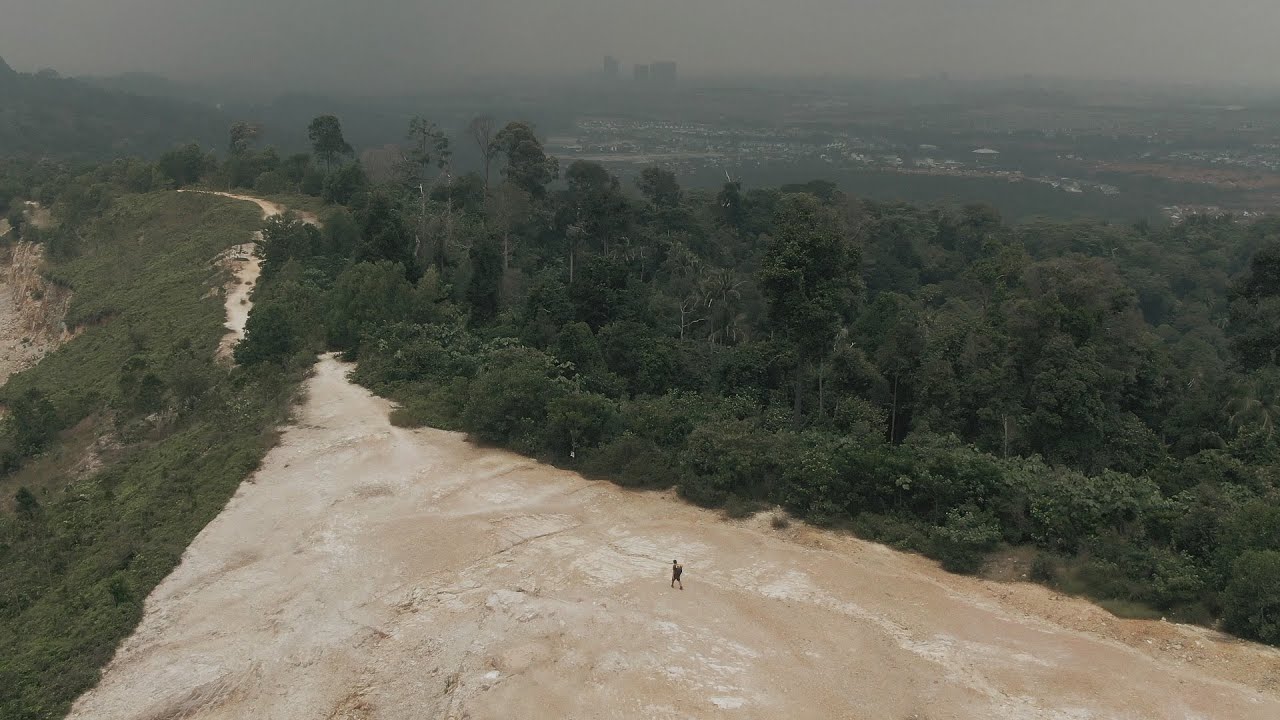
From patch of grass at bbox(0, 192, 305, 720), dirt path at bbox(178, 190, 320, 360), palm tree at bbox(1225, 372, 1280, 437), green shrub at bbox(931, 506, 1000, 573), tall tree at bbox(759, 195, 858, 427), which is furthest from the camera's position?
dirt path at bbox(178, 190, 320, 360)

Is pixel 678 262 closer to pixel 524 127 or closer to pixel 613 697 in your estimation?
pixel 524 127

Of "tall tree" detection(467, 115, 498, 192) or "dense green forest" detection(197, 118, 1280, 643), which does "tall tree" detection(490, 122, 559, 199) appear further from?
"dense green forest" detection(197, 118, 1280, 643)

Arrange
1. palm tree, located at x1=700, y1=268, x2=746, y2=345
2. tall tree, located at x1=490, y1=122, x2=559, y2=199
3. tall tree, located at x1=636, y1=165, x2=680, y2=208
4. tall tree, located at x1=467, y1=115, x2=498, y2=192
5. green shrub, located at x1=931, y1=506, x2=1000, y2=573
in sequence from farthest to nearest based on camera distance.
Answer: tall tree, located at x1=636, y1=165, x2=680, y2=208 < tall tree, located at x1=467, y1=115, x2=498, y2=192 < tall tree, located at x1=490, y1=122, x2=559, y2=199 < palm tree, located at x1=700, y1=268, x2=746, y2=345 < green shrub, located at x1=931, y1=506, x2=1000, y2=573

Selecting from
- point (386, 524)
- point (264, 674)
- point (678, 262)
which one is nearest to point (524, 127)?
point (678, 262)

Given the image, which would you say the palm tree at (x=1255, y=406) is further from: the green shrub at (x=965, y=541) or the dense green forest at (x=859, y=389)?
the green shrub at (x=965, y=541)

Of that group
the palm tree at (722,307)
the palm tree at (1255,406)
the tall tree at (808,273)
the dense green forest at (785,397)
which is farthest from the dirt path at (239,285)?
the palm tree at (1255,406)

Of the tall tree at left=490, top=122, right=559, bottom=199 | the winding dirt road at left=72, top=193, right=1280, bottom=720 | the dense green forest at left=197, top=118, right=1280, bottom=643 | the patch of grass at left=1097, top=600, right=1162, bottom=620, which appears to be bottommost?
the winding dirt road at left=72, top=193, right=1280, bottom=720

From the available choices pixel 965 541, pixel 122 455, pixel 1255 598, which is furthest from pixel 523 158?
pixel 1255 598

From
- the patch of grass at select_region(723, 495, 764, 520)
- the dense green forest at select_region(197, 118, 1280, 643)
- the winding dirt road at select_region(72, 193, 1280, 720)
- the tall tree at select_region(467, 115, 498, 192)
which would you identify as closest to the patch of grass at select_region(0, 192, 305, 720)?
the winding dirt road at select_region(72, 193, 1280, 720)
